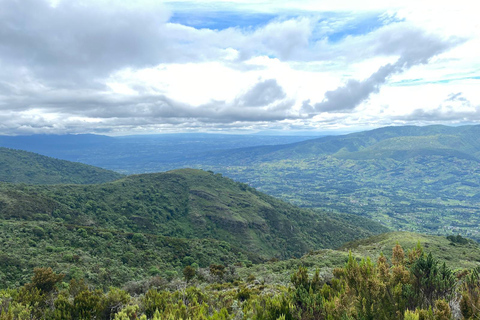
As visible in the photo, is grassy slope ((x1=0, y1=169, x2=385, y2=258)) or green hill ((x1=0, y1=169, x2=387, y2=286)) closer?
green hill ((x1=0, y1=169, x2=387, y2=286))

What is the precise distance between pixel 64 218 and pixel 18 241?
41.0 m

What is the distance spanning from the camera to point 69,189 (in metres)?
118

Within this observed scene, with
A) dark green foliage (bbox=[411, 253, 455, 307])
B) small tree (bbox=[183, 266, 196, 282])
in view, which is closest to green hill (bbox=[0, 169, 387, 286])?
small tree (bbox=[183, 266, 196, 282])

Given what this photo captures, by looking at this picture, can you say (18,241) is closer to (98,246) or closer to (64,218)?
(98,246)

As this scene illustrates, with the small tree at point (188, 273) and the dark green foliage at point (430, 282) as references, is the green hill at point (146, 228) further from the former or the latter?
the dark green foliage at point (430, 282)

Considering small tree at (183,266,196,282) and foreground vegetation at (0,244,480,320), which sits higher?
foreground vegetation at (0,244,480,320)

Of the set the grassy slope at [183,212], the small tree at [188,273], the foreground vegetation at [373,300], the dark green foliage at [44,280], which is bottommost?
the grassy slope at [183,212]

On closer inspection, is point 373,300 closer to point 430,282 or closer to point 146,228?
point 430,282

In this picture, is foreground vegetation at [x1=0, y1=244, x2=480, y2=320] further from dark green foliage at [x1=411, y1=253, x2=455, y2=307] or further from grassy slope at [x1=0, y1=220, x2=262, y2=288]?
grassy slope at [x1=0, y1=220, x2=262, y2=288]

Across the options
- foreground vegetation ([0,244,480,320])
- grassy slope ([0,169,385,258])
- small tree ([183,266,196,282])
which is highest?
foreground vegetation ([0,244,480,320])

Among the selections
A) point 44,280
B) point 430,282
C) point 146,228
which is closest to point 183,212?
point 146,228

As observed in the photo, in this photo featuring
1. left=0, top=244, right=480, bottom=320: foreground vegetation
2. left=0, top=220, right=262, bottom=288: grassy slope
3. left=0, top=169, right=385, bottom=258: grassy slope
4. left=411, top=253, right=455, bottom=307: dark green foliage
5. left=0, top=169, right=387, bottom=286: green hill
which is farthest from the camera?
left=0, top=169, right=385, bottom=258: grassy slope

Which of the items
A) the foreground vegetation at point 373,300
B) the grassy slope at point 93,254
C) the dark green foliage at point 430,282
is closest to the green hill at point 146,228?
the grassy slope at point 93,254

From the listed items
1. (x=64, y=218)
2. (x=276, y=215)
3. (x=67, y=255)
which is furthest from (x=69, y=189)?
(x=276, y=215)
